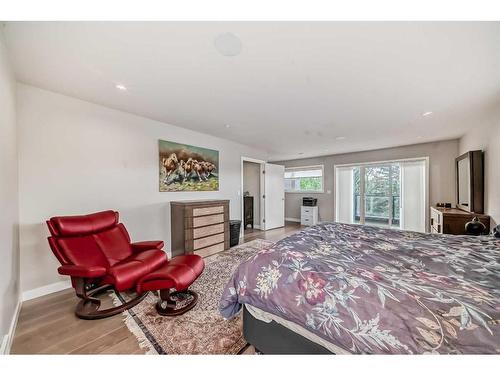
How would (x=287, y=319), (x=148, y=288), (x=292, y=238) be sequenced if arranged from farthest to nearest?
(x=292, y=238) < (x=148, y=288) < (x=287, y=319)

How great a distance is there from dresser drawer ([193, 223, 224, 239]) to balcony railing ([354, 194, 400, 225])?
4.47 metres

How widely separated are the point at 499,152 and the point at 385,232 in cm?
194

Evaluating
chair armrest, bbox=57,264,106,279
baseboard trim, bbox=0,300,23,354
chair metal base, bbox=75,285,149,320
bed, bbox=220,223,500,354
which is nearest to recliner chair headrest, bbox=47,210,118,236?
chair armrest, bbox=57,264,106,279

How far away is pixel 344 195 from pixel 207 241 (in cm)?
468

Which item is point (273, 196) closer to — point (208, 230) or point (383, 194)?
point (208, 230)

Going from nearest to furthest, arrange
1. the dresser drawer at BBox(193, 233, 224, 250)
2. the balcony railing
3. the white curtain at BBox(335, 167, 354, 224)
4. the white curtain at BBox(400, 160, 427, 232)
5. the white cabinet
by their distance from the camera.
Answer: the dresser drawer at BBox(193, 233, 224, 250) → the white curtain at BBox(400, 160, 427, 232) → the balcony railing → the white curtain at BBox(335, 167, 354, 224) → the white cabinet

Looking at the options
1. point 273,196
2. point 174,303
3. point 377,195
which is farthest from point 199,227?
point 377,195

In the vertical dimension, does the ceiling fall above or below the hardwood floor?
above

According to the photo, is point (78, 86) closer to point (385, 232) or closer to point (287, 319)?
point (287, 319)

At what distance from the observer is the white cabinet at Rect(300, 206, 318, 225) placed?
21.2 feet

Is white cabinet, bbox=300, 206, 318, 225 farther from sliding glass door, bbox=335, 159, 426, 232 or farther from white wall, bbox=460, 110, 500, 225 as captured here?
white wall, bbox=460, 110, 500, 225

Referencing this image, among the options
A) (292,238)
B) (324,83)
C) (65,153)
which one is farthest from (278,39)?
(65,153)

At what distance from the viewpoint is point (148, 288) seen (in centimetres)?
187
